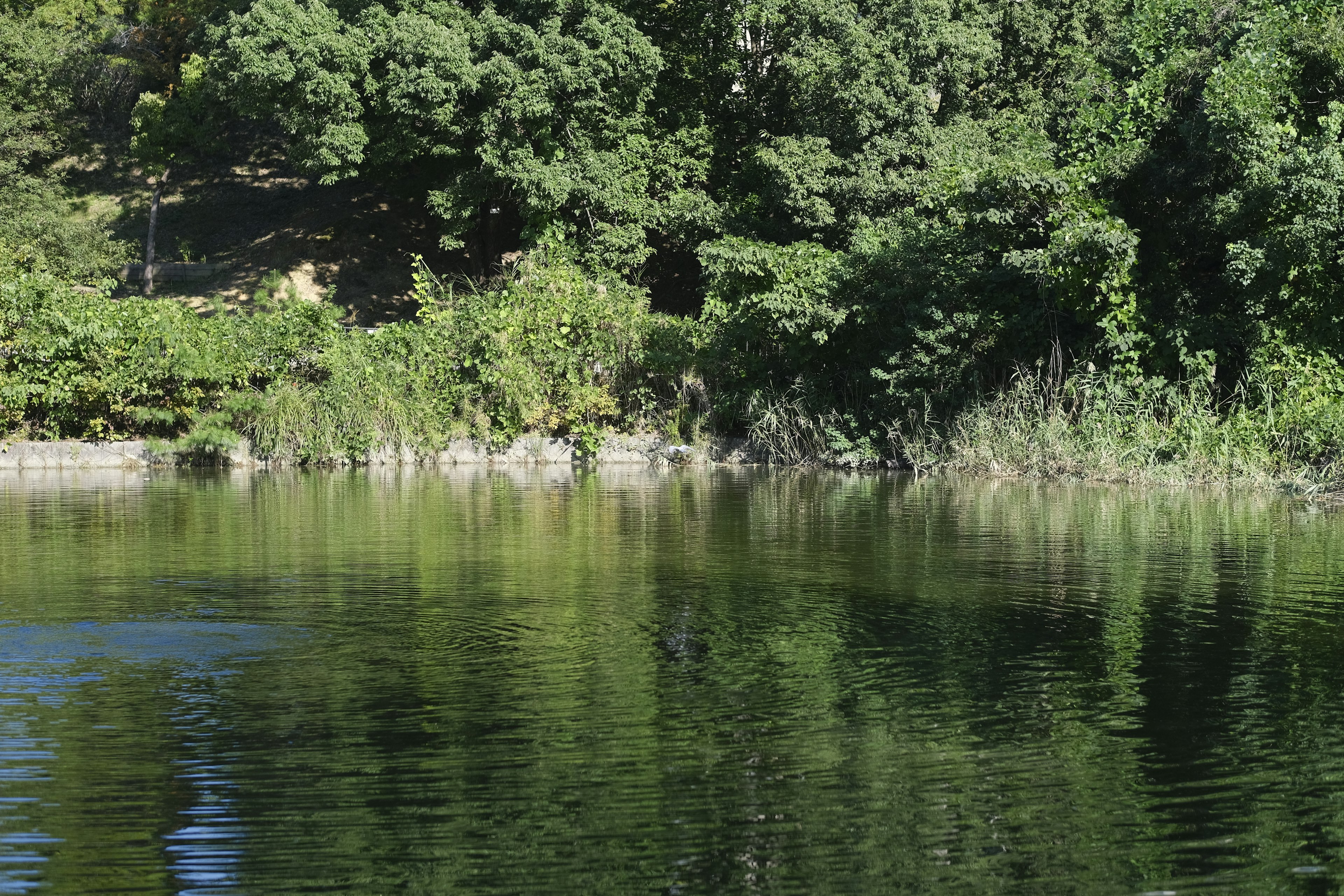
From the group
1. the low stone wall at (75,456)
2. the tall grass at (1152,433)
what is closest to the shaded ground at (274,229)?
the low stone wall at (75,456)

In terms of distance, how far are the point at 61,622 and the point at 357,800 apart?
4323 mm

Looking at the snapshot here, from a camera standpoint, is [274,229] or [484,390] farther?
[274,229]

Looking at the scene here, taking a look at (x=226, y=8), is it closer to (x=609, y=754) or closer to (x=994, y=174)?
(x=994, y=174)

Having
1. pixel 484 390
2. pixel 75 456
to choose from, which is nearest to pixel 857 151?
pixel 484 390

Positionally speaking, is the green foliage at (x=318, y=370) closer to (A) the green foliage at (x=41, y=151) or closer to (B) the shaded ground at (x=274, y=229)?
(A) the green foliage at (x=41, y=151)

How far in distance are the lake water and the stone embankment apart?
1234cm

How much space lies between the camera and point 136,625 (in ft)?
28.8

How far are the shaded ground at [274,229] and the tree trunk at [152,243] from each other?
0.41m

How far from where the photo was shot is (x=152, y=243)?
43.8 m

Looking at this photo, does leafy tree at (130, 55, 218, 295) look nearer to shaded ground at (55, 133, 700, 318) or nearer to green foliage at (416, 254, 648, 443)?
shaded ground at (55, 133, 700, 318)

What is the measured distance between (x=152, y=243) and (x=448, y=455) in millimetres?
22024

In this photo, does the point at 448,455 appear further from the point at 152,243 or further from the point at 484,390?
the point at 152,243

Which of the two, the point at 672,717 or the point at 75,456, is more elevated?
the point at 75,456

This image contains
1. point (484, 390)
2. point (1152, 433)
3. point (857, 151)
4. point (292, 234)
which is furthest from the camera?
point (292, 234)
